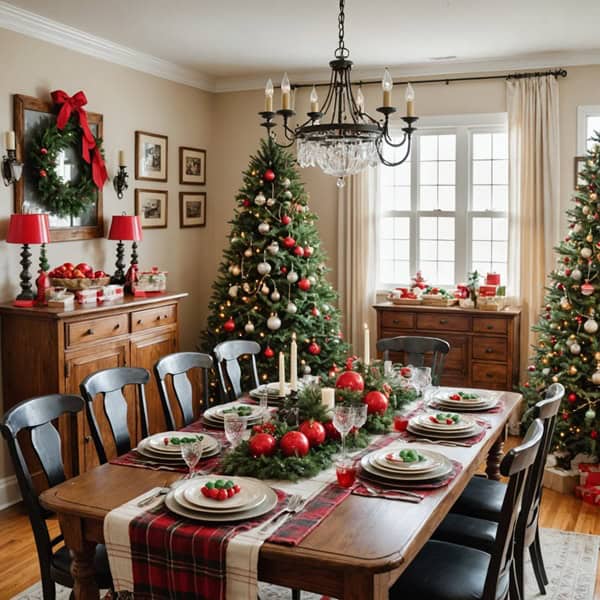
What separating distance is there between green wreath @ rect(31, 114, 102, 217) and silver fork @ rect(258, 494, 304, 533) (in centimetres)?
318

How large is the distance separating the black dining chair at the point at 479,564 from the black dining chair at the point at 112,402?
1325 millimetres

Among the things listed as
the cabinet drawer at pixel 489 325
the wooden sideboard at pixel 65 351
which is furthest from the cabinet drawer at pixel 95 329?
the cabinet drawer at pixel 489 325

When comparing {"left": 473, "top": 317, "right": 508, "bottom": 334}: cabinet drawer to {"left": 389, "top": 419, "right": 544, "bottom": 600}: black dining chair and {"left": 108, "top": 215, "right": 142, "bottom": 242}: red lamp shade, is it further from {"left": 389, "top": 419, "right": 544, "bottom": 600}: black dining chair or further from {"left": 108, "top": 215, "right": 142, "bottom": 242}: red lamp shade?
{"left": 389, "top": 419, "right": 544, "bottom": 600}: black dining chair

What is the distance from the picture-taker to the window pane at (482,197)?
247 inches

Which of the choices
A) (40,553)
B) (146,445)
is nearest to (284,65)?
(146,445)

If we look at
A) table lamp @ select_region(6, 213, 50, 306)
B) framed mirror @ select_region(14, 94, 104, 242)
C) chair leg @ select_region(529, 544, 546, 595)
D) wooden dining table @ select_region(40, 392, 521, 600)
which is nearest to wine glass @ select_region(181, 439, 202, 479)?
wooden dining table @ select_region(40, 392, 521, 600)

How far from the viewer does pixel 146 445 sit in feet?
9.35

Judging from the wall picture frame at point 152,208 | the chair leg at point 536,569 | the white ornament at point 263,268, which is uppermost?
the wall picture frame at point 152,208

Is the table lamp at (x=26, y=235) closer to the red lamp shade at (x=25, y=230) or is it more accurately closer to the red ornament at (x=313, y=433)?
the red lamp shade at (x=25, y=230)

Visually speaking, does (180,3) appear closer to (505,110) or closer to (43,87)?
(43,87)

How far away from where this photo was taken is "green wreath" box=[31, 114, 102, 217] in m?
4.71

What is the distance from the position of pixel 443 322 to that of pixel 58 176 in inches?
122

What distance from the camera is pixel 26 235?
4348 millimetres

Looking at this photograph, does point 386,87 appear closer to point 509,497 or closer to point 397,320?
point 509,497
